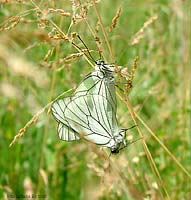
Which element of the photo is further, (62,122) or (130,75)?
(62,122)

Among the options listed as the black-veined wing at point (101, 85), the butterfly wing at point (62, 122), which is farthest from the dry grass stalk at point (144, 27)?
the butterfly wing at point (62, 122)

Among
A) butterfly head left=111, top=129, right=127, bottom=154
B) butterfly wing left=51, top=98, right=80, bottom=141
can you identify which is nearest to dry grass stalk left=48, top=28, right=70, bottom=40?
butterfly wing left=51, top=98, right=80, bottom=141

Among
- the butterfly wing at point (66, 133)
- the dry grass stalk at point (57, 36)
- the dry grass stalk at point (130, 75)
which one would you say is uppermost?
the dry grass stalk at point (57, 36)

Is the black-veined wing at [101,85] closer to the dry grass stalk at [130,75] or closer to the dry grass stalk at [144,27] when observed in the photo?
the dry grass stalk at [130,75]

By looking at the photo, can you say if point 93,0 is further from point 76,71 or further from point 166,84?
point 166,84

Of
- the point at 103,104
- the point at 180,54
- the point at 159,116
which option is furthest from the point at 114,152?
the point at 180,54

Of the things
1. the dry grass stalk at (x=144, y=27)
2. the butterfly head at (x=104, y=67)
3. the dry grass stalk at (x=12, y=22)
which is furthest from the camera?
the dry grass stalk at (x=144, y=27)

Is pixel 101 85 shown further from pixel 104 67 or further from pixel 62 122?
pixel 62 122

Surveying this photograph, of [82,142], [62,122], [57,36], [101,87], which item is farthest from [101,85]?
[82,142]
